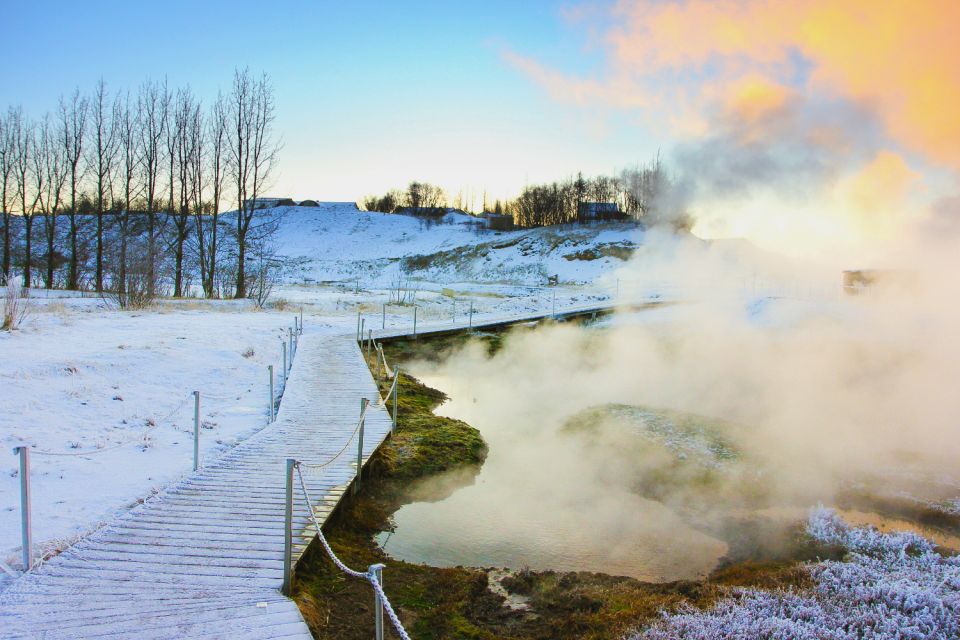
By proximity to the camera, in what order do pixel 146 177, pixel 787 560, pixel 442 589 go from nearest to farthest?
pixel 442 589 → pixel 787 560 → pixel 146 177

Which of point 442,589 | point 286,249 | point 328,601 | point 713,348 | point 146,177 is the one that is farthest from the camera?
point 286,249

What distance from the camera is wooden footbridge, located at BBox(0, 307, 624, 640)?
3.83 metres

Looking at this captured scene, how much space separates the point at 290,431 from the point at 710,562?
18.9ft

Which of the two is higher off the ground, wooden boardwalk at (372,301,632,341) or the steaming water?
wooden boardwalk at (372,301,632,341)

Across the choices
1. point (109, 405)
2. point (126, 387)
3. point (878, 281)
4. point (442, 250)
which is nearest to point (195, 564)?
point (109, 405)

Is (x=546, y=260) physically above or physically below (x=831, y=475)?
above

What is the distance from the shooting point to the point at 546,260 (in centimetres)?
5500

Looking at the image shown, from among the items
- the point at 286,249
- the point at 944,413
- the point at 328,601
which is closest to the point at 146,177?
the point at 328,601

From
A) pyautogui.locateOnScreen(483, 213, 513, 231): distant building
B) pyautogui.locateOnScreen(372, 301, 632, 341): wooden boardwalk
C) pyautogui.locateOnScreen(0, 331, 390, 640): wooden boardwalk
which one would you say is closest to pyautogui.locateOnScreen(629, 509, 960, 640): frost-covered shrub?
pyautogui.locateOnScreen(0, 331, 390, 640): wooden boardwalk

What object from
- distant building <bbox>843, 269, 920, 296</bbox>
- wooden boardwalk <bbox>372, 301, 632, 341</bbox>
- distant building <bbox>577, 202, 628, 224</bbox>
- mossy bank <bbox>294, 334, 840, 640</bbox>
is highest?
distant building <bbox>577, 202, 628, 224</bbox>

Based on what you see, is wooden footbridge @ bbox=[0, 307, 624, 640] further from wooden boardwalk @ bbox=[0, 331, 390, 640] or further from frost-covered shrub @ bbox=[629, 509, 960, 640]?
frost-covered shrub @ bbox=[629, 509, 960, 640]

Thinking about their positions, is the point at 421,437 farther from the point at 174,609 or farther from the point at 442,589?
the point at 174,609

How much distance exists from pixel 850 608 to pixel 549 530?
304 centimetres

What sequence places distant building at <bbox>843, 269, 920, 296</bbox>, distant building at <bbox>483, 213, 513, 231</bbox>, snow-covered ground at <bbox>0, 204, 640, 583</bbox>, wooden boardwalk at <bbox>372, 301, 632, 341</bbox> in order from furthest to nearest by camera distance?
distant building at <bbox>483, 213, 513, 231</bbox> → wooden boardwalk at <bbox>372, 301, 632, 341</bbox> → distant building at <bbox>843, 269, 920, 296</bbox> → snow-covered ground at <bbox>0, 204, 640, 583</bbox>
